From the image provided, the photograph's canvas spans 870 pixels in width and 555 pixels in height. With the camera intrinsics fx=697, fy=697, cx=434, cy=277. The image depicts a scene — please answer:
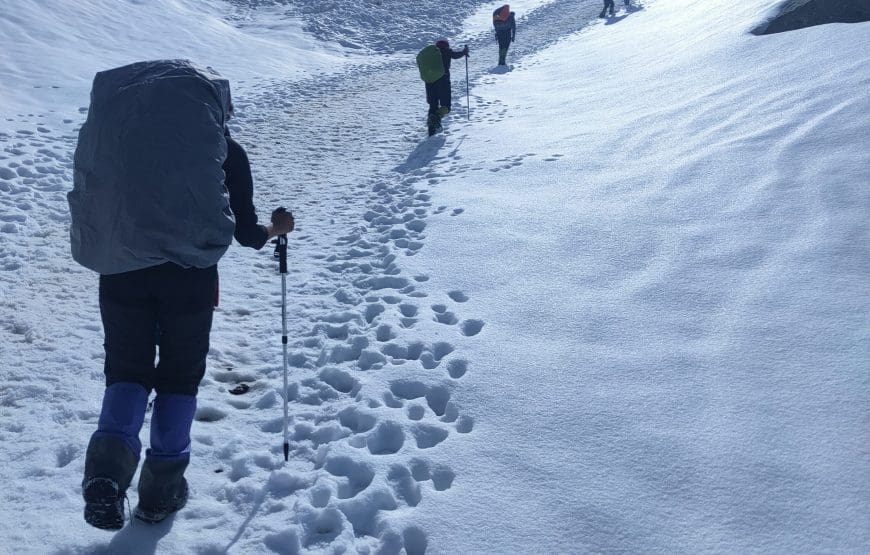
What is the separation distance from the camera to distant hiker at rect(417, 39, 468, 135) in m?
11.6

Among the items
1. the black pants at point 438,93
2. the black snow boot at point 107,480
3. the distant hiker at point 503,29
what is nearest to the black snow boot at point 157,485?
the black snow boot at point 107,480

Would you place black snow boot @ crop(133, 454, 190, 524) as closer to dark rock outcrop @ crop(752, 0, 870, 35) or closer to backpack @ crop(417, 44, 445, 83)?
backpack @ crop(417, 44, 445, 83)

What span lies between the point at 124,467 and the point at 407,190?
6.26m

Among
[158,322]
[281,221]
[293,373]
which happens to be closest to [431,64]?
[293,373]

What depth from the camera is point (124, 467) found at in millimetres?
2920

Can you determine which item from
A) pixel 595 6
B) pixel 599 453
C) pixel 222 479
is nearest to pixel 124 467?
pixel 222 479

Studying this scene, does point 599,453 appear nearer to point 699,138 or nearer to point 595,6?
point 699,138

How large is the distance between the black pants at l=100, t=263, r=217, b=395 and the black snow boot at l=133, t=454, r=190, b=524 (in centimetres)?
35

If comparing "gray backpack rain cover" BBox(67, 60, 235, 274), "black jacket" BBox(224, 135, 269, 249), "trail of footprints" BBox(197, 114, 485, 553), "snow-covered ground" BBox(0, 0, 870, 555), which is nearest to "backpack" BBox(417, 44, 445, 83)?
"snow-covered ground" BBox(0, 0, 870, 555)

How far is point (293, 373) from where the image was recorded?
16.1 feet

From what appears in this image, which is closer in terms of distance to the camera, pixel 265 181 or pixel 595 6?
pixel 265 181

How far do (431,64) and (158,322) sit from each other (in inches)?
368

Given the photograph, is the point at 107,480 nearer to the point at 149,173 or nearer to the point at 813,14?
the point at 149,173

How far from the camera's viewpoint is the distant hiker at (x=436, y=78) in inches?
456
